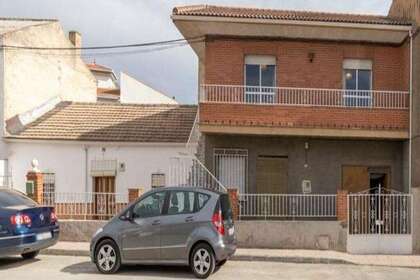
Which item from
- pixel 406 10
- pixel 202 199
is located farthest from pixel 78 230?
pixel 406 10

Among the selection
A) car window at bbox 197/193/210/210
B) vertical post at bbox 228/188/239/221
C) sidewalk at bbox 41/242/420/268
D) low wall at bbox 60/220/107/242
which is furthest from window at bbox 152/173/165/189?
car window at bbox 197/193/210/210

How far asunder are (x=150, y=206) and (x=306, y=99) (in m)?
7.31

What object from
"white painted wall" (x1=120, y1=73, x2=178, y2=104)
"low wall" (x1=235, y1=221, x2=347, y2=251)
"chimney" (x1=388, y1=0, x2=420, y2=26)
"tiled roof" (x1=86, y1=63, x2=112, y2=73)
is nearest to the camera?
"low wall" (x1=235, y1=221, x2=347, y2=251)

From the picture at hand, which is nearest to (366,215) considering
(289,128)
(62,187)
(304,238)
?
(304,238)

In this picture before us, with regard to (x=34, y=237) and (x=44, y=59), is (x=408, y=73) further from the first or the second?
(x=44, y=59)

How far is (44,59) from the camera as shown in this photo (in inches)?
891

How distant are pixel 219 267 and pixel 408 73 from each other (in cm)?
916

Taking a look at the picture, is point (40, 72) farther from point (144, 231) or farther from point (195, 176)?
point (144, 231)

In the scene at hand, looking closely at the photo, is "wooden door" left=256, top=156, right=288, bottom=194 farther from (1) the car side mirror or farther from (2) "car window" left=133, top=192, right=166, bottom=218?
(1) the car side mirror

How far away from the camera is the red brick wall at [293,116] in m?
14.4

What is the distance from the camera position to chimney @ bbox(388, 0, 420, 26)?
1467cm

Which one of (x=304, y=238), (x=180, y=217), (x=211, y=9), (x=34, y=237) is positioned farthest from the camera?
(x=211, y=9)

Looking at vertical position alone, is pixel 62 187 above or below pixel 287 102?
below

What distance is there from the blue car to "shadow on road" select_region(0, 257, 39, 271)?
0.79ft
